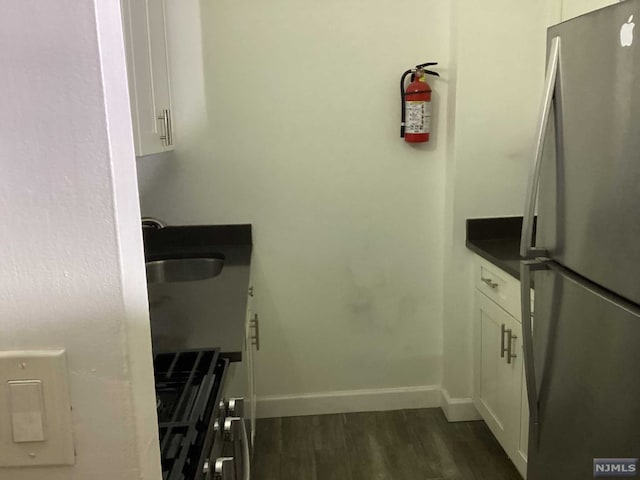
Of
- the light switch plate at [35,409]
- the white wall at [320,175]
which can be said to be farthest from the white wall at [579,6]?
the light switch plate at [35,409]

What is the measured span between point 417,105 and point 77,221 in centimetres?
238

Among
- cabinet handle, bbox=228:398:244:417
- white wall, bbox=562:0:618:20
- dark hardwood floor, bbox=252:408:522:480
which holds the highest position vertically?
white wall, bbox=562:0:618:20

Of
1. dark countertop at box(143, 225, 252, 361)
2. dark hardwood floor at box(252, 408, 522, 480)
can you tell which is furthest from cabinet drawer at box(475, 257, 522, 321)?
dark countertop at box(143, 225, 252, 361)

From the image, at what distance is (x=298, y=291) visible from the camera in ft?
10.0

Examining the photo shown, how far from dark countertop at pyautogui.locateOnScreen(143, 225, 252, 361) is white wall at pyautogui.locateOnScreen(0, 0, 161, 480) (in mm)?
903

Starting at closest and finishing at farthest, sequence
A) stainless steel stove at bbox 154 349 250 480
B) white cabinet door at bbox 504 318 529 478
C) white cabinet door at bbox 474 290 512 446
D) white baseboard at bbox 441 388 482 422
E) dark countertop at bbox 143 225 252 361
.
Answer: stainless steel stove at bbox 154 349 250 480 < dark countertop at bbox 143 225 252 361 < white cabinet door at bbox 504 318 529 478 < white cabinet door at bbox 474 290 512 446 < white baseboard at bbox 441 388 482 422

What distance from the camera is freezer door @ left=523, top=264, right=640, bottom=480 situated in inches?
55.7

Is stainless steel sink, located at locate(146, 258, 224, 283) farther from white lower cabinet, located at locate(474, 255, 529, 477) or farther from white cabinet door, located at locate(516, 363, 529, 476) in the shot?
white cabinet door, located at locate(516, 363, 529, 476)

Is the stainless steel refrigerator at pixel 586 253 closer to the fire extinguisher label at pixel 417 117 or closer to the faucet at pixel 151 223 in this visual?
the fire extinguisher label at pixel 417 117

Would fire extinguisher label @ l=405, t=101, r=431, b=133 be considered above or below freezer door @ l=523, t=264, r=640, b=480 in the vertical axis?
above

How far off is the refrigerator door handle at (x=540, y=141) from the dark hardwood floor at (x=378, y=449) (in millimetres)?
1239

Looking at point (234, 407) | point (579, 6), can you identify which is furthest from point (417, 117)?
point (234, 407)

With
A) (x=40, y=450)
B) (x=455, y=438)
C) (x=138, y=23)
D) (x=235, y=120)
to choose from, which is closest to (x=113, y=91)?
(x=40, y=450)

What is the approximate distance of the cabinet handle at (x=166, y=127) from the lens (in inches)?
93.5
